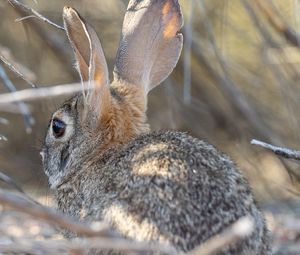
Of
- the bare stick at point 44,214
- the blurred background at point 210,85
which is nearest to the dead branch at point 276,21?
A: the blurred background at point 210,85

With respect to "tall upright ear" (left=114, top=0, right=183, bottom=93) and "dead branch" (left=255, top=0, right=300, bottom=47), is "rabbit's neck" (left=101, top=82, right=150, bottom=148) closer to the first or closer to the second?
"tall upright ear" (left=114, top=0, right=183, bottom=93)

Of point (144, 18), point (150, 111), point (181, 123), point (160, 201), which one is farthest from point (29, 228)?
point (150, 111)

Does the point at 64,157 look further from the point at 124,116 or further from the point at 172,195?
the point at 172,195

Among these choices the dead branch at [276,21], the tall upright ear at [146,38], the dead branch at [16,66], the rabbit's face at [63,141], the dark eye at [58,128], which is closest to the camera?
the dead branch at [16,66]

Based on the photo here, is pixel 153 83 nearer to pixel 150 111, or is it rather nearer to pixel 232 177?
pixel 232 177

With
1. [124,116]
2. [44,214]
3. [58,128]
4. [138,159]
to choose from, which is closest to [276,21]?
[124,116]

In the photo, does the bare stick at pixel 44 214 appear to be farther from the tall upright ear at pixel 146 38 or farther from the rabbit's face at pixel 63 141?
the tall upright ear at pixel 146 38
